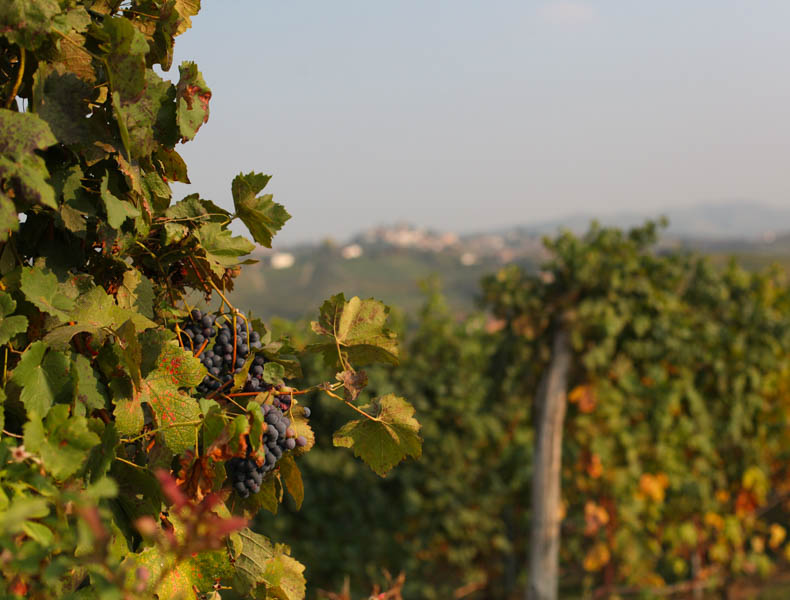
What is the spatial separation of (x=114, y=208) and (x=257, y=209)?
40cm

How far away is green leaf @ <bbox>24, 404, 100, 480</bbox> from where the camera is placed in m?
1.08

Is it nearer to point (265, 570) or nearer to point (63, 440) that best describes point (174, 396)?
point (63, 440)

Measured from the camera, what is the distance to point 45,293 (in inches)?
48.7

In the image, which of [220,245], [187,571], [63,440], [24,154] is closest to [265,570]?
[187,571]

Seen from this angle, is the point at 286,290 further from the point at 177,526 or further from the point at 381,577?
the point at 177,526

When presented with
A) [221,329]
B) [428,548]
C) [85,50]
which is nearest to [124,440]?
[221,329]

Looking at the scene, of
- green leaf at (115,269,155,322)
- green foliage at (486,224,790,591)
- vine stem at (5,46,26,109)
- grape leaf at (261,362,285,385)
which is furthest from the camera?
green foliage at (486,224,790,591)

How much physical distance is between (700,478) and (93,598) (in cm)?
828

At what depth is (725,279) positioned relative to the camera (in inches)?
296

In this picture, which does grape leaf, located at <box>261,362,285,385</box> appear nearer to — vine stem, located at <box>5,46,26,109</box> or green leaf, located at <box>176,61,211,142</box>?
green leaf, located at <box>176,61,211,142</box>

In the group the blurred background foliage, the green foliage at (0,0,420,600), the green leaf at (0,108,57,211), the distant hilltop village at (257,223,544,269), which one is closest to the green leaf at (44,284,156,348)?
the green foliage at (0,0,420,600)

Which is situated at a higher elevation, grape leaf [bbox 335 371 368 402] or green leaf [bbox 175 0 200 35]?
green leaf [bbox 175 0 200 35]

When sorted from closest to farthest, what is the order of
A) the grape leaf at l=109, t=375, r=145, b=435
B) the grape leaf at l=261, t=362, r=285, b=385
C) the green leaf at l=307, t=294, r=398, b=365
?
1. the grape leaf at l=109, t=375, r=145, b=435
2. the grape leaf at l=261, t=362, r=285, b=385
3. the green leaf at l=307, t=294, r=398, b=365

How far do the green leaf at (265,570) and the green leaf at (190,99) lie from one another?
3.03 ft
